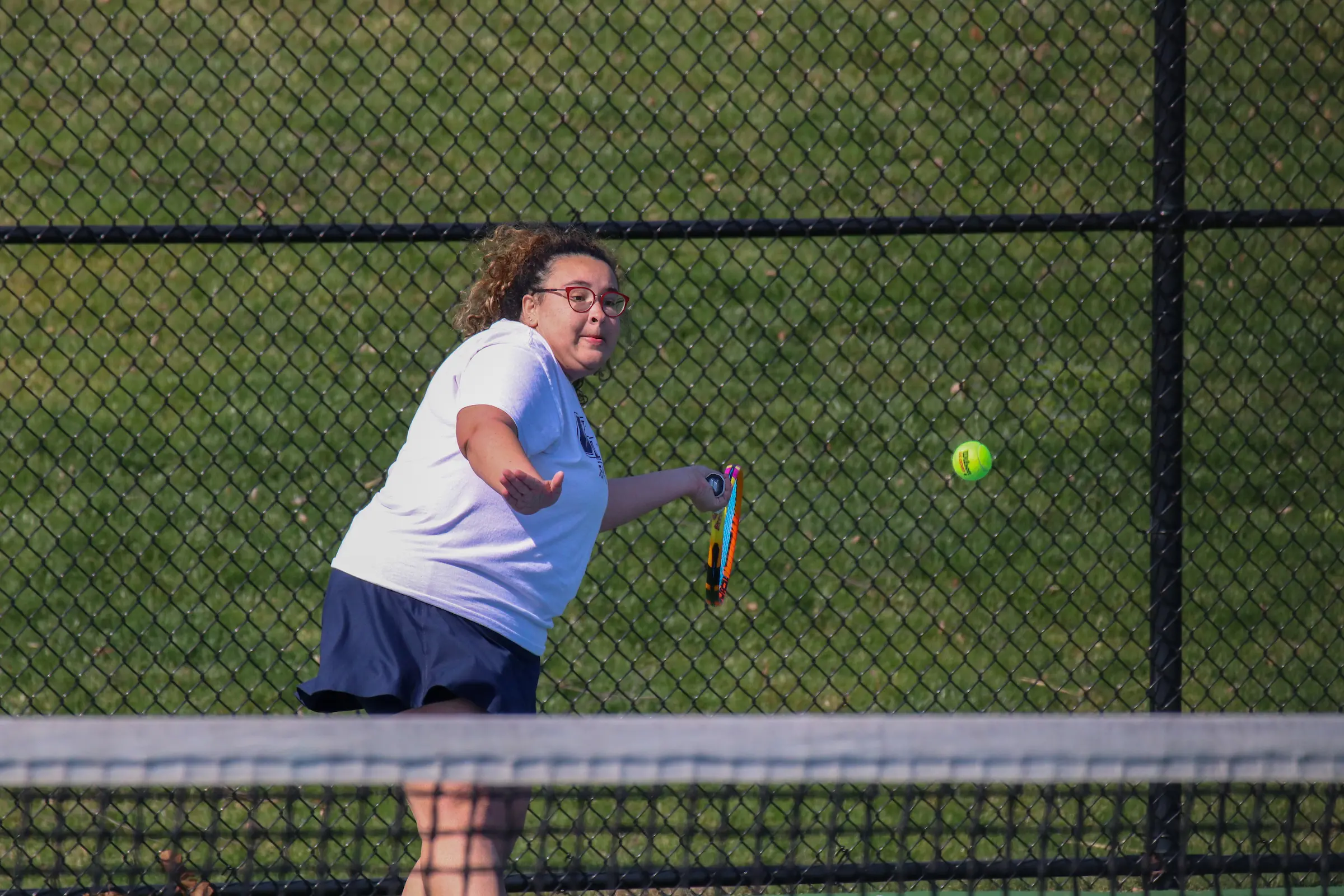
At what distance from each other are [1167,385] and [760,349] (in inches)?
134

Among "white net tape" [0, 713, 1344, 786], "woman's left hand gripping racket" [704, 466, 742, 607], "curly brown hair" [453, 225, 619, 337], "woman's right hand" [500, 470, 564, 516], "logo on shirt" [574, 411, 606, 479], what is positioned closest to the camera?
"white net tape" [0, 713, 1344, 786]

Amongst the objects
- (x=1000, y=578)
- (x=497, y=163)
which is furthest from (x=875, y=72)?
(x=1000, y=578)

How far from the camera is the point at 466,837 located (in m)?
2.53

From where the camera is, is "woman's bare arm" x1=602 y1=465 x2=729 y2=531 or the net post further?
the net post

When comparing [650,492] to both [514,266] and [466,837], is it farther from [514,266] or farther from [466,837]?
[466,837]

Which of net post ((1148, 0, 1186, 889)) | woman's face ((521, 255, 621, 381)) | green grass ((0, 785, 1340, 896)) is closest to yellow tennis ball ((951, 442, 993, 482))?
net post ((1148, 0, 1186, 889))

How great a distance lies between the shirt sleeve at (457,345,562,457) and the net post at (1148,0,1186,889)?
1835mm

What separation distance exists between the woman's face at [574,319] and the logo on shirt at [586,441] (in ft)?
0.40

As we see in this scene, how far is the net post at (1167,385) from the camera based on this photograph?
3.79 metres

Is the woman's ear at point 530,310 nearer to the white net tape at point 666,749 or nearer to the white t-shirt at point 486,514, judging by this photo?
the white t-shirt at point 486,514

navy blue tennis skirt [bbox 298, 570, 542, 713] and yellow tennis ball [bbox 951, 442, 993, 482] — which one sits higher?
yellow tennis ball [bbox 951, 442, 993, 482]

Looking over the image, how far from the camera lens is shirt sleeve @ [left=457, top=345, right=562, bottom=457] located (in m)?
2.59

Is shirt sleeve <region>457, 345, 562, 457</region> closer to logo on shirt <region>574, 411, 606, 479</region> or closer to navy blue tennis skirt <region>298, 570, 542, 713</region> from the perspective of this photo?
logo on shirt <region>574, 411, 606, 479</region>

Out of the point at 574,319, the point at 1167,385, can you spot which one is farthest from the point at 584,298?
the point at 1167,385
